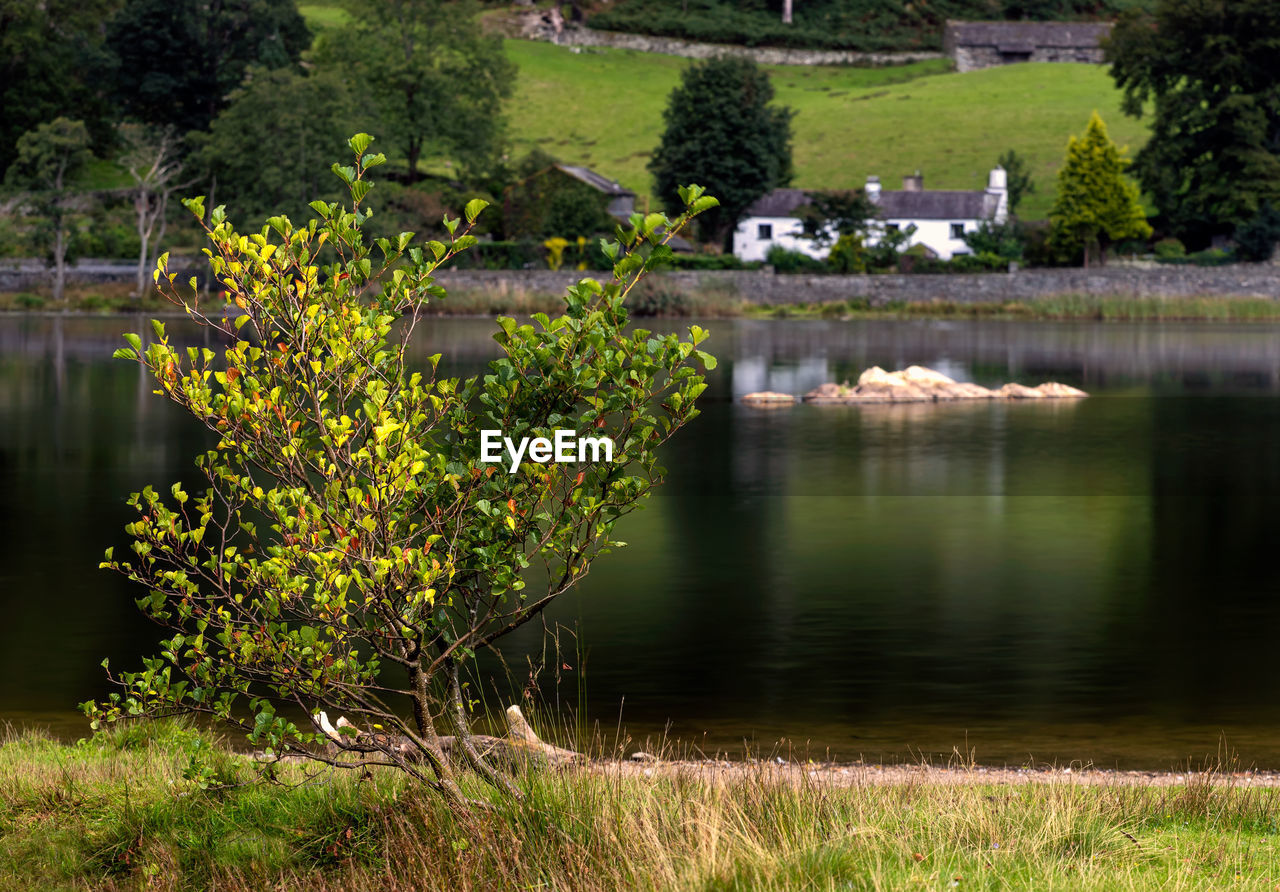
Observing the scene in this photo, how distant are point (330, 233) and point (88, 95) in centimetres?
11999

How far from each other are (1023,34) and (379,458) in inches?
6466

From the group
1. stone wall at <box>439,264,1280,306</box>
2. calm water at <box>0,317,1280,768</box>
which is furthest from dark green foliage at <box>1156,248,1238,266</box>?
calm water at <box>0,317,1280,768</box>

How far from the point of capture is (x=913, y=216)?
107750 millimetres

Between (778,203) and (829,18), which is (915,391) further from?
(829,18)

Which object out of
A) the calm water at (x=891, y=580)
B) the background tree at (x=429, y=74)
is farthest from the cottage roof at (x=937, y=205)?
the calm water at (x=891, y=580)

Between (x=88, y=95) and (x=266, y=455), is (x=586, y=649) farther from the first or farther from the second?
(x=88, y=95)

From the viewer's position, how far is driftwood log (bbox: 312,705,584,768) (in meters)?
9.39

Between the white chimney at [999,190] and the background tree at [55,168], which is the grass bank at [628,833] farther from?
the white chimney at [999,190]

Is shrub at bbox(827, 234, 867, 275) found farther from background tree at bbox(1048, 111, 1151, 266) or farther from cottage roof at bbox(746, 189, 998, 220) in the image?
background tree at bbox(1048, 111, 1151, 266)

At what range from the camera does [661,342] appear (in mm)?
9219

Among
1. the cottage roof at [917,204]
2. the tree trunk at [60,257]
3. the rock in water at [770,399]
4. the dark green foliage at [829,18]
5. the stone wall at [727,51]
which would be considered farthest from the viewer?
the dark green foliage at [829,18]

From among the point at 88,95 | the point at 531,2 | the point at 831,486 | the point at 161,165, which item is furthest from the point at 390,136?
the point at 831,486

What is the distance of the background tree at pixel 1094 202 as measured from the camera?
95625mm

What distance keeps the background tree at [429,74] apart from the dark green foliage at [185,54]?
5817 millimetres
